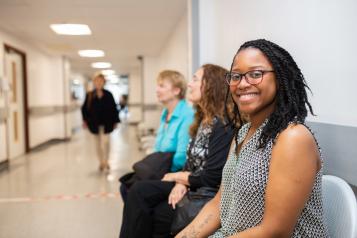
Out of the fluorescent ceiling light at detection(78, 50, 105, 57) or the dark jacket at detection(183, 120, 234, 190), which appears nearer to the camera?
the dark jacket at detection(183, 120, 234, 190)

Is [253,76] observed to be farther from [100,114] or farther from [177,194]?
[100,114]

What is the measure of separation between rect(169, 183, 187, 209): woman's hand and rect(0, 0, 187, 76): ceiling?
3278mm

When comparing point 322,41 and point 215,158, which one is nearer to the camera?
point 322,41

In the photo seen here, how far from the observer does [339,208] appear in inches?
46.8

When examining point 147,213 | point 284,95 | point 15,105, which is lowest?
point 147,213

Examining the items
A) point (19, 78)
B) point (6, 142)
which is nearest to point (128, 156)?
point (6, 142)

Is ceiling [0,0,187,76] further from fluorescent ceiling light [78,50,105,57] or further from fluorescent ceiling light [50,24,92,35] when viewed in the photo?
fluorescent ceiling light [78,50,105,57]

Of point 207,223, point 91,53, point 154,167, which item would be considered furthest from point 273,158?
point 91,53

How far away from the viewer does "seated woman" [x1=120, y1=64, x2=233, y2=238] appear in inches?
78.6

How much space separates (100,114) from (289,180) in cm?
520

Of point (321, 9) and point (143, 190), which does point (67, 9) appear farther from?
point (321, 9)

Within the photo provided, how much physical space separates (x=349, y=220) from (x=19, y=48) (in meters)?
7.56

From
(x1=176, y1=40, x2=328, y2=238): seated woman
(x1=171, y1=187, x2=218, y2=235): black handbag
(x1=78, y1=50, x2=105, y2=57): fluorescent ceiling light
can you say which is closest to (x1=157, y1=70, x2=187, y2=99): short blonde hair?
(x1=171, y1=187, x2=218, y2=235): black handbag

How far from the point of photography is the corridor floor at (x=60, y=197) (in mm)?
3230
